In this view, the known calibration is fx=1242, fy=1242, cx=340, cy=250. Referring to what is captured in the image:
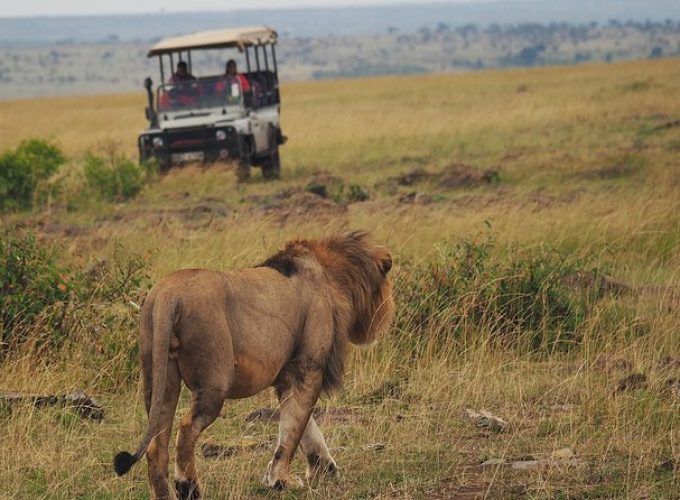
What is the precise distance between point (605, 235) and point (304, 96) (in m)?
35.6

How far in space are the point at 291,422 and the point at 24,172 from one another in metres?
11.8

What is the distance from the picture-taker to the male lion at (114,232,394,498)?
458 centimetres

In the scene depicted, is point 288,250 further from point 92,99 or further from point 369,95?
point 92,99

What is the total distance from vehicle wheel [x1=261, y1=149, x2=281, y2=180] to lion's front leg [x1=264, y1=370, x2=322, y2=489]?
13212 millimetres

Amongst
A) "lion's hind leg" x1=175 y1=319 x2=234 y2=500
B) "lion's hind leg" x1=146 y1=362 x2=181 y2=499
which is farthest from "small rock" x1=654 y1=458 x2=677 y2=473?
"lion's hind leg" x1=146 y1=362 x2=181 y2=499

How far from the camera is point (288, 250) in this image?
5.37 metres

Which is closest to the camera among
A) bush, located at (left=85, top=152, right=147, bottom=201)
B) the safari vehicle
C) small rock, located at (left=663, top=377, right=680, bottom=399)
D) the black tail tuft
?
the black tail tuft

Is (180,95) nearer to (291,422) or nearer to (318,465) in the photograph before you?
(318,465)

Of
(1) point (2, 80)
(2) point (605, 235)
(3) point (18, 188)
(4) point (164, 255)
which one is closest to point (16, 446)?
(4) point (164, 255)

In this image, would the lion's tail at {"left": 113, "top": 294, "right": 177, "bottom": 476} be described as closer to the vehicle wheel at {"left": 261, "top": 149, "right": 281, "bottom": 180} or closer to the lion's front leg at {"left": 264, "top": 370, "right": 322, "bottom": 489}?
the lion's front leg at {"left": 264, "top": 370, "right": 322, "bottom": 489}

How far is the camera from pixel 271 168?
1836 cm

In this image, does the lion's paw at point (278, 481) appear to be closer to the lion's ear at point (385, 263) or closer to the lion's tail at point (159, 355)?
the lion's tail at point (159, 355)

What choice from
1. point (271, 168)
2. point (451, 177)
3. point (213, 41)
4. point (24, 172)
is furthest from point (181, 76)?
point (451, 177)

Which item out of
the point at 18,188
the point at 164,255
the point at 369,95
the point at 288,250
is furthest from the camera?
the point at 369,95
